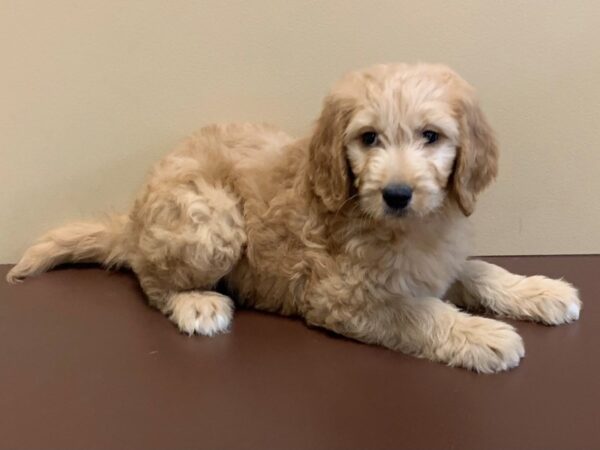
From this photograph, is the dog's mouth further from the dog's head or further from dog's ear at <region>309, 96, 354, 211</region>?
dog's ear at <region>309, 96, 354, 211</region>

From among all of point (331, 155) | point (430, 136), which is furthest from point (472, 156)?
point (331, 155)

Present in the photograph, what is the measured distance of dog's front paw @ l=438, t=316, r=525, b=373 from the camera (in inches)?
73.2

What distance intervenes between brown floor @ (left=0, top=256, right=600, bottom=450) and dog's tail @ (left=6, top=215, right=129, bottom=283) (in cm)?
23

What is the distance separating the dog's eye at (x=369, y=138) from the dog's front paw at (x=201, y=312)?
23.9 inches

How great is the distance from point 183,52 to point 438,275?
99 cm

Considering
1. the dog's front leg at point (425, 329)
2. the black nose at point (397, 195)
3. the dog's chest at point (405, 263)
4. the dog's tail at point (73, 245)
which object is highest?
the black nose at point (397, 195)

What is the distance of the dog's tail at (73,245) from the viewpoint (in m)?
2.46

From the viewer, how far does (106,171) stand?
8.16ft

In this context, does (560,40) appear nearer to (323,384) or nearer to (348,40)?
(348,40)

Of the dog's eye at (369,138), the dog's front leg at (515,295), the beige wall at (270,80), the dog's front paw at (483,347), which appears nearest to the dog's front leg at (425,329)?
the dog's front paw at (483,347)

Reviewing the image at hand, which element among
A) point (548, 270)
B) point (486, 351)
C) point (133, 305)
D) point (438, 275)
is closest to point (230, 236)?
point (133, 305)

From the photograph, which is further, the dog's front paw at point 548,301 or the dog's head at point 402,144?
the dog's front paw at point 548,301

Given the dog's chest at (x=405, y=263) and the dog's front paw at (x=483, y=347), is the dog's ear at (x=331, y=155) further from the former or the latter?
the dog's front paw at (x=483, y=347)

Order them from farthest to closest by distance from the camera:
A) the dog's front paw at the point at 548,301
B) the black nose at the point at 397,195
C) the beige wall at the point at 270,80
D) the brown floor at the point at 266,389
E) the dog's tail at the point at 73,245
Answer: the dog's tail at the point at 73,245 < the beige wall at the point at 270,80 < the dog's front paw at the point at 548,301 < the black nose at the point at 397,195 < the brown floor at the point at 266,389
